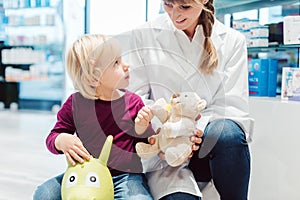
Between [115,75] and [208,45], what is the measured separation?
345 millimetres

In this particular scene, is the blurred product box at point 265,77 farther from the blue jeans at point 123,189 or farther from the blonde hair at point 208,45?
the blue jeans at point 123,189

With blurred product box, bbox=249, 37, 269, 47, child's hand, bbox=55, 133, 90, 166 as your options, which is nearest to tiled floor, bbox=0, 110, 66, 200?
child's hand, bbox=55, 133, 90, 166

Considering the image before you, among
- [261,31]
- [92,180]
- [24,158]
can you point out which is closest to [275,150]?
[261,31]

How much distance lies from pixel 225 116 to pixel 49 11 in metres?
3.72

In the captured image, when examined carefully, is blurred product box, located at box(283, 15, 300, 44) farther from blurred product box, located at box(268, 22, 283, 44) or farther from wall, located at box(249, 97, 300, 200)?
wall, located at box(249, 97, 300, 200)

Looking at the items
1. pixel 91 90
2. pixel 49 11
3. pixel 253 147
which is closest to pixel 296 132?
pixel 253 147

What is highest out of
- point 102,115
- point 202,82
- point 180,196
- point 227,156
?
point 202,82

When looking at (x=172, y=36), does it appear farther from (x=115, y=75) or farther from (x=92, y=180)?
(x=92, y=180)

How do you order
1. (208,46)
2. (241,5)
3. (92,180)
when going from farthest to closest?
1. (241,5)
2. (208,46)
3. (92,180)

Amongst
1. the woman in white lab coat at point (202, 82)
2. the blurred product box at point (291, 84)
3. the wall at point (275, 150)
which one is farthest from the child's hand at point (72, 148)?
the blurred product box at point (291, 84)

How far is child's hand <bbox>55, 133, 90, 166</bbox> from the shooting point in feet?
3.50

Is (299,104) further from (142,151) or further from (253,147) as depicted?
(142,151)

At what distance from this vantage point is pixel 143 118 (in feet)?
3.59

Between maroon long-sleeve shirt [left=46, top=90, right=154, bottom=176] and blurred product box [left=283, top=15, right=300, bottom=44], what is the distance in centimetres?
81
